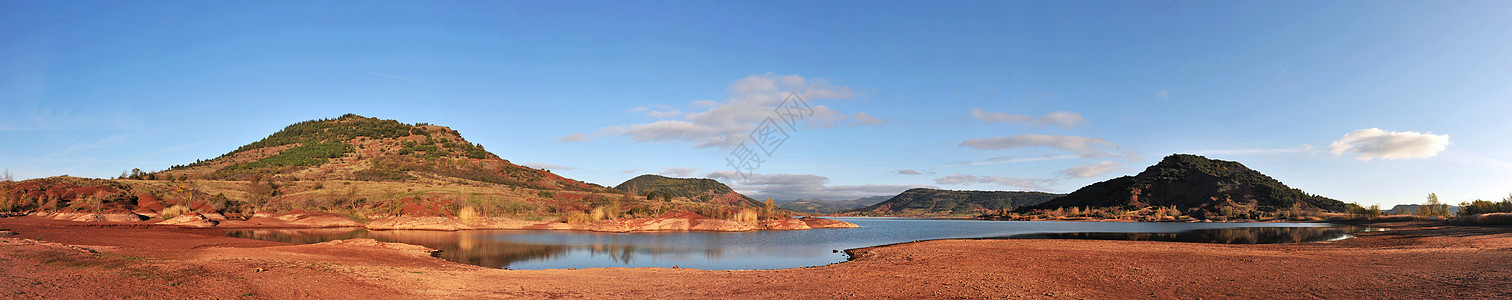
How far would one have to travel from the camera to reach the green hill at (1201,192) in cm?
10881

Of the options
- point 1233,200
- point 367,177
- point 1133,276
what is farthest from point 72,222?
point 1233,200

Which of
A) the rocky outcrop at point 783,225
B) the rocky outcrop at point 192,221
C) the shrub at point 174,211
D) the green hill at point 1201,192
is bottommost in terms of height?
the rocky outcrop at point 783,225

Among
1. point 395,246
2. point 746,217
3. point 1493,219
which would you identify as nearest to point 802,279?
point 395,246

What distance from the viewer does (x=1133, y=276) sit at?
49.5ft

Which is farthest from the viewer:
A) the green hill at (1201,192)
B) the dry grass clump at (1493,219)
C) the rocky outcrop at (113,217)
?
the green hill at (1201,192)

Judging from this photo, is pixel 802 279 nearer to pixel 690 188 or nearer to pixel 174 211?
pixel 174 211

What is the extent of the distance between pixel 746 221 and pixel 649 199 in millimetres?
19392

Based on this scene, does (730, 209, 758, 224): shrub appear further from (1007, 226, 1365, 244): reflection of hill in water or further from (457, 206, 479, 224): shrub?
(1007, 226, 1365, 244): reflection of hill in water

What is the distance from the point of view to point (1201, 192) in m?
119

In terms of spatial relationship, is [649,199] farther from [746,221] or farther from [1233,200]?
[1233,200]

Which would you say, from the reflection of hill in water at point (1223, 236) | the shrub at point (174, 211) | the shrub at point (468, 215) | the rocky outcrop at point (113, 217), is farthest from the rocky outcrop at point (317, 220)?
the reflection of hill in water at point (1223, 236)

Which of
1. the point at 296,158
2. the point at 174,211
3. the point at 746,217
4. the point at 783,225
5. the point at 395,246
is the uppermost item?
the point at 296,158

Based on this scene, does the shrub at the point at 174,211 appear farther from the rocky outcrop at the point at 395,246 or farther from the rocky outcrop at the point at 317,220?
the rocky outcrop at the point at 395,246

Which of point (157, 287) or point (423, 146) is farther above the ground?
point (423, 146)
